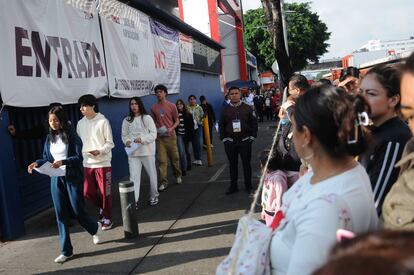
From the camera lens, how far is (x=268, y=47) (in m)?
51.4

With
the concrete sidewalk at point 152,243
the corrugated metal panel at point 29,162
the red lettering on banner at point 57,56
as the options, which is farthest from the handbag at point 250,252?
the corrugated metal panel at point 29,162

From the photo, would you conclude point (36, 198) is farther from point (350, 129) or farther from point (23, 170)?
point (350, 129)

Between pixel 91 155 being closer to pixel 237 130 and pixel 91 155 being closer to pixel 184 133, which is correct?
pixel 237 130

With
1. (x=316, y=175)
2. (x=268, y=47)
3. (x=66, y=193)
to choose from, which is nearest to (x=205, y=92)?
(x=66, y=193)

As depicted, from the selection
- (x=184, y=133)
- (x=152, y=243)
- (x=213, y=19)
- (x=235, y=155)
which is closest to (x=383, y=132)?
(x=152, y=243)

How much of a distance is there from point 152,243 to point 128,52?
5331 millimetres

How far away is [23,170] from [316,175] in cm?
556

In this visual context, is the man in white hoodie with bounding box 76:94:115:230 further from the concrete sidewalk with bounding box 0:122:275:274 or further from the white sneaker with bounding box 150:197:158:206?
the white sneaker with bounding box 150:197:158:206

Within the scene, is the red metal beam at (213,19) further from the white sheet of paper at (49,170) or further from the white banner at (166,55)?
the white sheet of paper at (49,170)

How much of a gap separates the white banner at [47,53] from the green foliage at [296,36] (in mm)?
43968

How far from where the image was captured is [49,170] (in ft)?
16.1

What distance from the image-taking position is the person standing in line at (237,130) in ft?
24.6

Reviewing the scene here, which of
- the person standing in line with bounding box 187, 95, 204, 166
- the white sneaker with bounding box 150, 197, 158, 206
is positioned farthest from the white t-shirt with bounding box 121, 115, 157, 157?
the person standing in line with bounding box 187, 95, 204, 166

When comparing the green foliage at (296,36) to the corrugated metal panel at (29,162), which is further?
the green foliage at (296,36)
